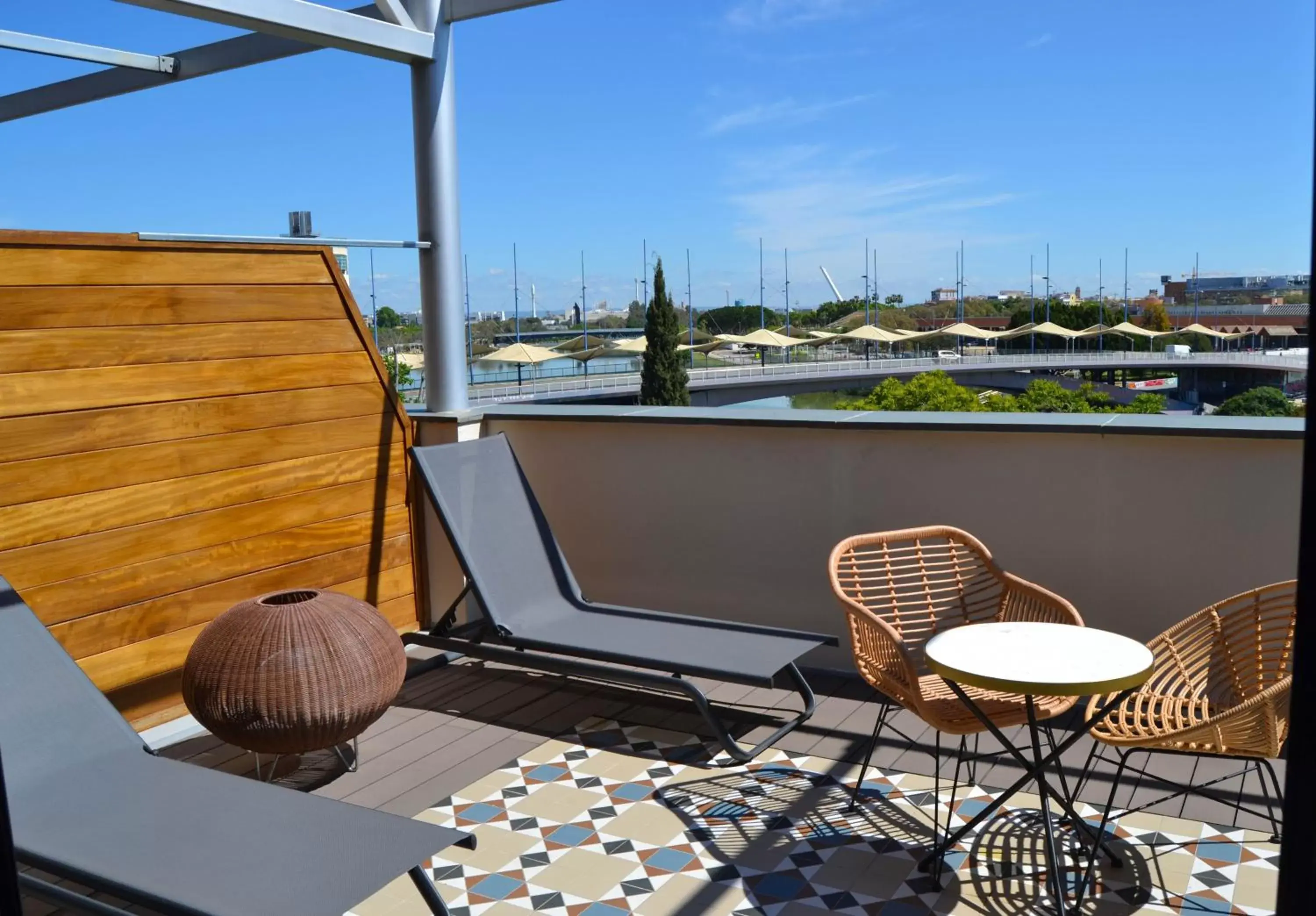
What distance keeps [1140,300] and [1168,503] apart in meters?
110

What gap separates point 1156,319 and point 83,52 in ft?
335

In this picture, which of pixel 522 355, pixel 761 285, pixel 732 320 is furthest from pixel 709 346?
pixel 522 355

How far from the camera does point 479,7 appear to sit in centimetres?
454

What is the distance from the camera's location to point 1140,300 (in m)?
104

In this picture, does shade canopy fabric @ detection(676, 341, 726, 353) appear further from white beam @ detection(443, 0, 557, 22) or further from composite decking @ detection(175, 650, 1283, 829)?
composite decking @ detection(175, 650, 1283, 829)

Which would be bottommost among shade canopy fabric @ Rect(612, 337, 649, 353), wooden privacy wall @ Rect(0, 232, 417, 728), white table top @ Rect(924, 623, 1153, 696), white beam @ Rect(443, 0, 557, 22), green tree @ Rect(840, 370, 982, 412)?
green tree @ Rect(840, 370, 982, 412)


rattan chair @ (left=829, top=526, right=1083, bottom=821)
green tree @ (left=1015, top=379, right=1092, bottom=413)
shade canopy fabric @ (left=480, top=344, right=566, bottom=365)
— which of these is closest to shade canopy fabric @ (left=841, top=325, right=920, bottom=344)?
green tree @ (left=1015, top=379, right=1092, bottom=413)

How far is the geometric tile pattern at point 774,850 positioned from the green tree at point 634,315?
75.3 meters

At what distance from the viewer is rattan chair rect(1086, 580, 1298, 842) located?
252 cm

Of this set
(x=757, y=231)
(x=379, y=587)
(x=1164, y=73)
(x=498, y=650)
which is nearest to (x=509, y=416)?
(x=379, y=587)

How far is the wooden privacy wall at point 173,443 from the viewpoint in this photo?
3.35 metres

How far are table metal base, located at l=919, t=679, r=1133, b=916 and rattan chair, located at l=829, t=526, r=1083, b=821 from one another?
0.28ft

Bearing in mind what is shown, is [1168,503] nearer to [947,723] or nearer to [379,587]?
[947,723]

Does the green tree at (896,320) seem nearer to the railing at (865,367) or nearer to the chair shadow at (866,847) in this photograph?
the railing at (865,367)
